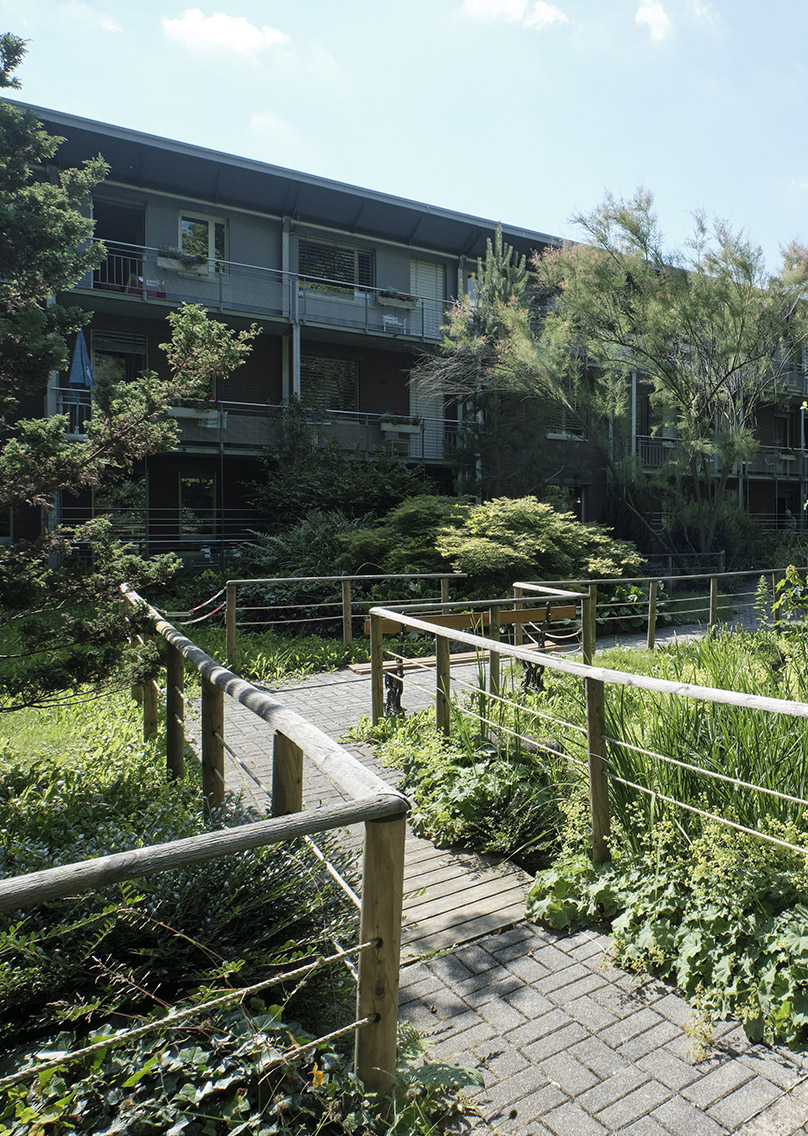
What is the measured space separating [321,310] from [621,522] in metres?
9.75

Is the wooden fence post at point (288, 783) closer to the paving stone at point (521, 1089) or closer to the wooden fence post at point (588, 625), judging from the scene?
the paving stone at point (521, 1089)

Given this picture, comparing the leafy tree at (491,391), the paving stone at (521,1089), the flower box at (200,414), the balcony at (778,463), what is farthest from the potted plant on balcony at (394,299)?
the paving stone at (521,1089)

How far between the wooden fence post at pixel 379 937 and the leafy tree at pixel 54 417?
12.4 feet

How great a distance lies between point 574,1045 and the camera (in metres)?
2.34

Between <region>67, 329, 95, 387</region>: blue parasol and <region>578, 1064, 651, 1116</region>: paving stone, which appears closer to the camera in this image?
<region>578, 1064, 651, 1116</region>: paving stone

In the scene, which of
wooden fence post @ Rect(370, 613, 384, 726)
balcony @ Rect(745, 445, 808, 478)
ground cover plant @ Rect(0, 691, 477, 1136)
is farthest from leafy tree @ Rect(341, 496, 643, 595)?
balcony @ Rect(745, 445, 808, 478)

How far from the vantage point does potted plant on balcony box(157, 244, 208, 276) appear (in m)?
16.3

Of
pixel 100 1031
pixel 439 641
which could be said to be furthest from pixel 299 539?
pixel 100 1031

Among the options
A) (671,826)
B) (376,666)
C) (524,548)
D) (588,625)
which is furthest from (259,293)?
(671,826)

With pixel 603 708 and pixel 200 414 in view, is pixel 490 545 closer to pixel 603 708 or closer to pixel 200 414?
pixel 200 414

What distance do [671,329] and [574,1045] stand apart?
51.5ft

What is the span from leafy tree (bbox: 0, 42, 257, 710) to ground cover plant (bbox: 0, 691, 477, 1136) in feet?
7.92

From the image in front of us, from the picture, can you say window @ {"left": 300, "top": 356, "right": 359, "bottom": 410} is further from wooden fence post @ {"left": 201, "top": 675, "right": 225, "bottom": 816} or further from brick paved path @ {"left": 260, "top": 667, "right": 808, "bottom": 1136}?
brick paved path @ {"left": 260, "top": 667, "right": 808, "bottom": 1136}

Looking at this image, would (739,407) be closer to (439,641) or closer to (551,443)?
(551,443)
